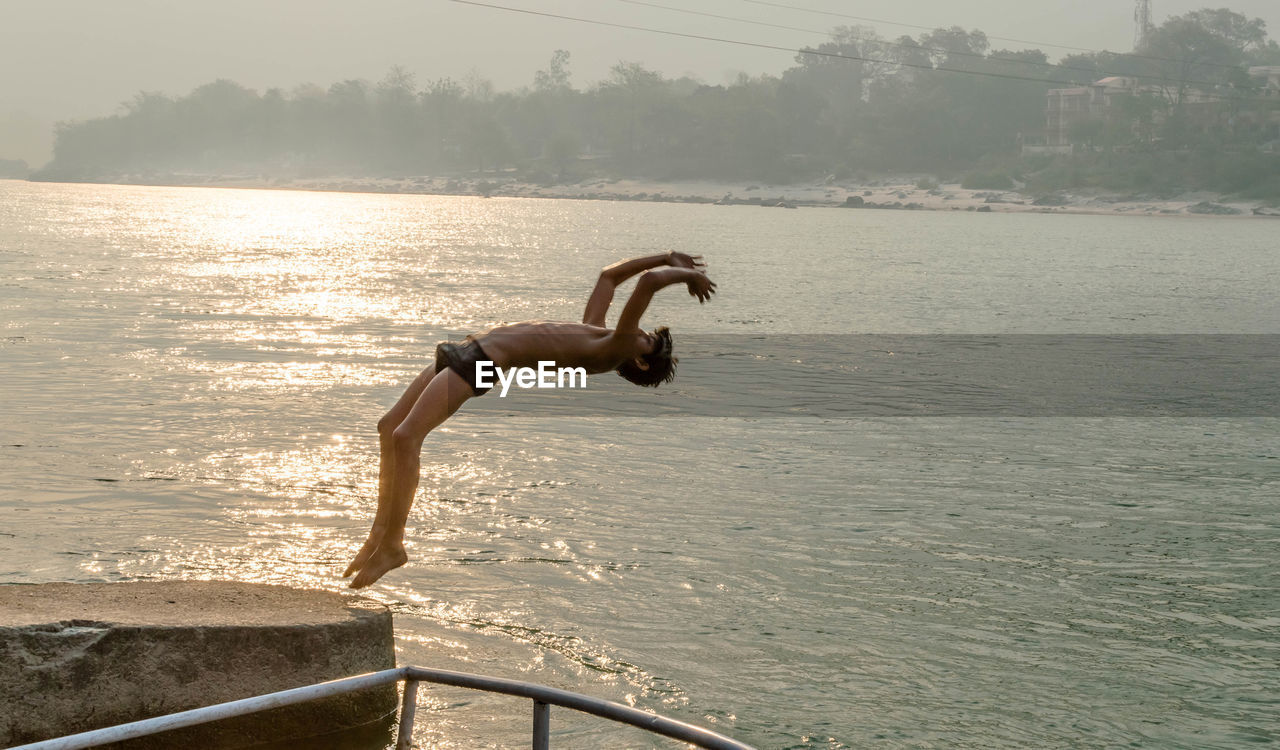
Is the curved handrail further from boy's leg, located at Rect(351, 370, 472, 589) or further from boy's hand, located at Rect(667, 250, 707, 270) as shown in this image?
boy's hand, located at Rect(667, 250, 707, 270)

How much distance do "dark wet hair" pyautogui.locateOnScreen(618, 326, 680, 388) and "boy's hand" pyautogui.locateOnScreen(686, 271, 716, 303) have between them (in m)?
0.43

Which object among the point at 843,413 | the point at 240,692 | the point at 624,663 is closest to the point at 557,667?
the point at 624,663

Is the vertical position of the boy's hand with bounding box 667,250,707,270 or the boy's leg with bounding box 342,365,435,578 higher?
the boy's hand with bounding box 667,250,707,270

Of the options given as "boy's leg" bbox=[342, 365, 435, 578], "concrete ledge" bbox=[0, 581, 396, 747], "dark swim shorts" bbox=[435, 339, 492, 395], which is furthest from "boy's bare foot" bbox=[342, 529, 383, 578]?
"dark swim shorts" bbox=[435, 339, 492, 395]

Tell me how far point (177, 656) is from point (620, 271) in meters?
3.18

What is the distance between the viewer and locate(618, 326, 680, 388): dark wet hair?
6.87m

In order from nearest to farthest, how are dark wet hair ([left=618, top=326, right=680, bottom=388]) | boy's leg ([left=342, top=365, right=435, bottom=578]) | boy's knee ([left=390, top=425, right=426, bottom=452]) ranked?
boy's knee ([left=390, top=425, right=426, bottom=452]), boy's leg ([left=342, top=365, right=435, bottom=578]), dark wet hair ([left=618, top=326, right=680, bottom=388])

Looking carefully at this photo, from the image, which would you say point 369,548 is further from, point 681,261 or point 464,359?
point 681,261

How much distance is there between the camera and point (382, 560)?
705 centimetres

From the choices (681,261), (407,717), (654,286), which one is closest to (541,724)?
(407,717)

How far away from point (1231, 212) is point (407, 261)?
139m

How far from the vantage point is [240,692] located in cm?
741

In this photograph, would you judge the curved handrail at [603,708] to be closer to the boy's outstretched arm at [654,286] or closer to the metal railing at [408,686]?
the metal railing at [408,686]

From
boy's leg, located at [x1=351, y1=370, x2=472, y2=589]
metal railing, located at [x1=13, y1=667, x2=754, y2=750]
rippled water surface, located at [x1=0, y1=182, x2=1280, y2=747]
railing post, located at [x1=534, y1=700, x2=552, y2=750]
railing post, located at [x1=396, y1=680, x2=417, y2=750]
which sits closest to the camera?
metal railing, located at [x1=13, y1=667, x2=754, y2=750]
